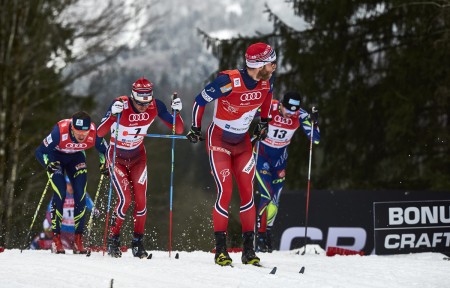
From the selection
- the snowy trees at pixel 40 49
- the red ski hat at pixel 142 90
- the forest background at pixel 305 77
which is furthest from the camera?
the forest background at pixel 305 77

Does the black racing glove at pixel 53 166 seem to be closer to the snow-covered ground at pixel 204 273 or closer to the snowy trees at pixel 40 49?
the snow-covered ground at pixel 204 273

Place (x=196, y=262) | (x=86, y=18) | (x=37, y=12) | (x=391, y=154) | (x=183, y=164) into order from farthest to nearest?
1. (x=183, y=164)
2. (x=391, y=154)
3. (x=37, y=12)
4. (x=86, y=18)
5. (x=196, y=262)

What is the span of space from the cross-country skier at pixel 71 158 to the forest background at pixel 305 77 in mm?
5904

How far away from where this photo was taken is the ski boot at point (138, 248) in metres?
8.80

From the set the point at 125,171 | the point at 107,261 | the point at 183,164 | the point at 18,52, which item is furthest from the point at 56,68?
the point at 183,164

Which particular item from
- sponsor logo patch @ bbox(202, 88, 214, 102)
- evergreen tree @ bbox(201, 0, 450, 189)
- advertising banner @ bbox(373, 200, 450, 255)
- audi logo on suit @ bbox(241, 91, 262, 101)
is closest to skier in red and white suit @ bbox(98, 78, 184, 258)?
sponsor logo patch @ bbox(202, 88, 214, 102)

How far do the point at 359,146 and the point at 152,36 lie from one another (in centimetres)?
691

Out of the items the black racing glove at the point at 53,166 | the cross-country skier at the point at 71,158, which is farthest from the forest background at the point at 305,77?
the black racing glove at the point at 53,166

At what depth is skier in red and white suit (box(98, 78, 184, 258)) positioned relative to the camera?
8.94m

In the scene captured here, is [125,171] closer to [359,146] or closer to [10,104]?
[10,104]

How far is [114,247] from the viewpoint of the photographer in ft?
29.1

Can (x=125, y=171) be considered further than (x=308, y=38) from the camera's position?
No

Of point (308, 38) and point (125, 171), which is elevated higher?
point (308, 38)

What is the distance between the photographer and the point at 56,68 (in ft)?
56.3
